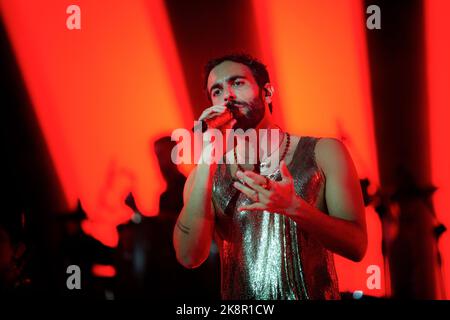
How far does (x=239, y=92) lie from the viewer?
2.10 m

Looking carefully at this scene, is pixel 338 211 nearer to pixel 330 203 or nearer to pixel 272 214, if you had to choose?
pixel 330 203

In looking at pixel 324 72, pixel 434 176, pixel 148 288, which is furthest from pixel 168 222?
pixel 434 176

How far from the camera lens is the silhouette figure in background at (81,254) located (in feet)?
8.07

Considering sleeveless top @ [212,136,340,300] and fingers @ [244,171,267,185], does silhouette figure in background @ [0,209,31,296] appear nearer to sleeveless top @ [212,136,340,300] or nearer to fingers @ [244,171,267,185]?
sleeveless top @ [212,136,340,300]

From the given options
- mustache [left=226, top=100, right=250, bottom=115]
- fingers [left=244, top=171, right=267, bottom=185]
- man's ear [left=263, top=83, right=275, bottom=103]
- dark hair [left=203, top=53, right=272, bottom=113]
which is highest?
dark hair [left=203, top=53, right=272, bottom=113]

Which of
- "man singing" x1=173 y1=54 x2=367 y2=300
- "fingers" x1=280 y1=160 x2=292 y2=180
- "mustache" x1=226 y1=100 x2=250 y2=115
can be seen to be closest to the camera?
"fingers" x1=280 y1=160 x2=292 y2=180

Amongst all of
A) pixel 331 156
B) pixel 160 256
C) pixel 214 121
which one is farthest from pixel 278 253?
pixel 160 256

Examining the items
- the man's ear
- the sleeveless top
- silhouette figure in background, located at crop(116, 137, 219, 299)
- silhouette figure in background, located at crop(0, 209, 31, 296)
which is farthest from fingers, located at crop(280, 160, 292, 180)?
silhouette figure in background, located at crop(0, 209, 31, 296)

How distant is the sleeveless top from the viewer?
185 centimetres

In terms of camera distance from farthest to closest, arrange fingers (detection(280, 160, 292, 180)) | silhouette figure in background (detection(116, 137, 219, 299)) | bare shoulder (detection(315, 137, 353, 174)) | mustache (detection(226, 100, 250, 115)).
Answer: silhouette figure in background (detection(116, 137, 219, 299)) → mustache (detection(226, 100, 250, 115)) → bare shoulder (detection(315, 137, 353, 174)) → fingers (detection(280, 160, 292, 180))

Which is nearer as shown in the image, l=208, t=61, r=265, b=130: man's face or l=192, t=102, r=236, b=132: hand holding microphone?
l=192, t=102, r=236, b=132: hand holding microphone

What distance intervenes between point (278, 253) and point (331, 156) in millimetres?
399

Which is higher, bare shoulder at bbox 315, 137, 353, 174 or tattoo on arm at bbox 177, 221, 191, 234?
bare shoulder at bbox 315, 137, 353, 174

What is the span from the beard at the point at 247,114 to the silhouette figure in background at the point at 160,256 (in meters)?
0.51
